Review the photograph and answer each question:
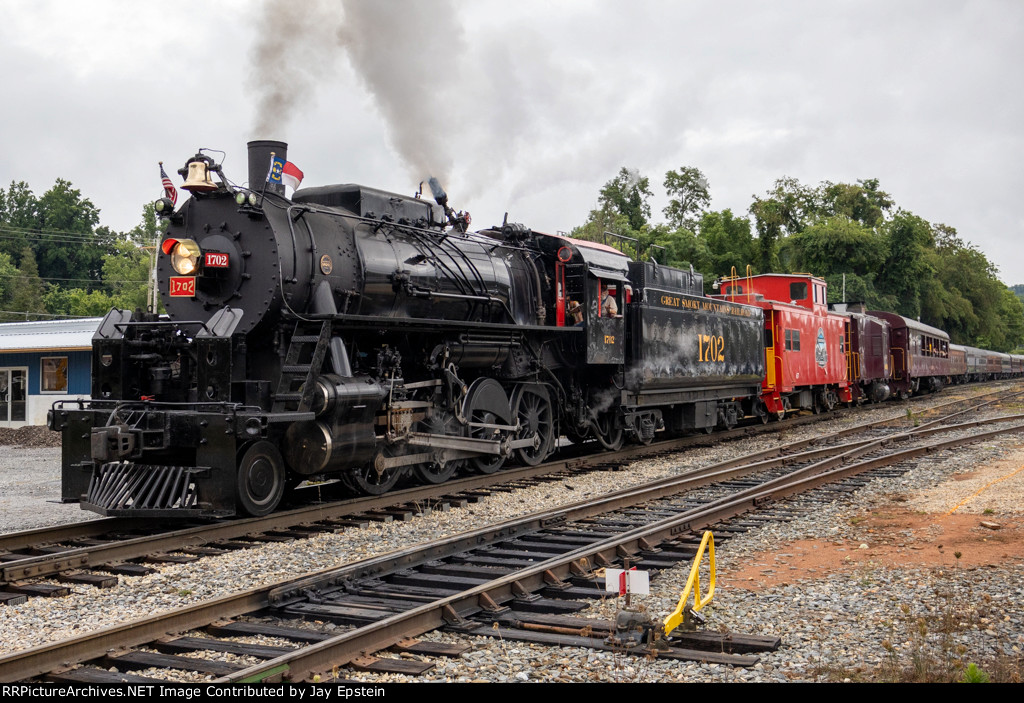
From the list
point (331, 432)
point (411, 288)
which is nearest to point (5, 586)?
point (331, 432)

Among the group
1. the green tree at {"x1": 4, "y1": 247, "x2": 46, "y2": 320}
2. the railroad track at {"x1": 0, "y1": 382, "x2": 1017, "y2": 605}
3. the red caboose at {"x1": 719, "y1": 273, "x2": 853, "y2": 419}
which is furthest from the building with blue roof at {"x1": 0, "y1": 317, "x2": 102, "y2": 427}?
the green tree at {"x1": 4, "y1": 247, "x2": 46, "y2": 320}

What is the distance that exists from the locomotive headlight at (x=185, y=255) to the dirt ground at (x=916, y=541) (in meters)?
5.70

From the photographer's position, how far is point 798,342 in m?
20.3

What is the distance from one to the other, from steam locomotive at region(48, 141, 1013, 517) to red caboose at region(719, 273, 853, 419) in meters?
6.40

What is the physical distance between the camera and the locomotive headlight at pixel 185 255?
8.34 m

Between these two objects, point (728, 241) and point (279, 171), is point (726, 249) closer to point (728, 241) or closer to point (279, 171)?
point (728, 241)

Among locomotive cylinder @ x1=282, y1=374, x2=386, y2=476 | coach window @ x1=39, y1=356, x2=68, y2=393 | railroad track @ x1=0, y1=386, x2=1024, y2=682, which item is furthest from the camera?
coach window @ x1=39, y1=356, x2=68, y2=393

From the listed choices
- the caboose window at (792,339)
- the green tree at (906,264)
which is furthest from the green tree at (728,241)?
the caboose window at (792,339)

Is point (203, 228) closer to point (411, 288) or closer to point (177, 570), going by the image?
point (411, 288)

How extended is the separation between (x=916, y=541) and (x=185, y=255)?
23.8ft

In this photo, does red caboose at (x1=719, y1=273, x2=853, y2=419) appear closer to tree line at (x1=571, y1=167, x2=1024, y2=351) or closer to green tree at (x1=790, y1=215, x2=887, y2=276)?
tree line at (x1=571, y1=167, x2=1024, y2=351)

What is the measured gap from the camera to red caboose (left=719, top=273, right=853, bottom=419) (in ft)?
62.9

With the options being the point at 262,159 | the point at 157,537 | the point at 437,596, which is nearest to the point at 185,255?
the point at 262,159
